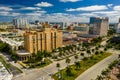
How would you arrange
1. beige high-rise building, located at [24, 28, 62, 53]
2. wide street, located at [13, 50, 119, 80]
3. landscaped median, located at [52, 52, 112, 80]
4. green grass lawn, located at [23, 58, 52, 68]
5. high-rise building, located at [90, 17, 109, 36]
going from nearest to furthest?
landscaped median, located at [52, 52, 112, 80] → wide street, located at [13, 50, 119, 80] → green grass lawn, located at [23, 58, 52, 68] → beige high-rise building, located at [24, 28, 62, 53] → high-rise building, located at [90, 17, 109, 36]

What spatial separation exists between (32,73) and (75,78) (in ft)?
24.6

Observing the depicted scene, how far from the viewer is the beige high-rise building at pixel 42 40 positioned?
33969 millimetres

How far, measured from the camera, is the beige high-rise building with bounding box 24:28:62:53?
34.0 meters

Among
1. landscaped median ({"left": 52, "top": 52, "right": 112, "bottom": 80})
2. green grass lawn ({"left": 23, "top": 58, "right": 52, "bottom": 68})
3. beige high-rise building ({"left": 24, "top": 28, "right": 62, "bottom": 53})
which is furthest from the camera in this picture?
beige high-rise building ({"left": 24, "top": 28, "right": 62, "bottom": 53})

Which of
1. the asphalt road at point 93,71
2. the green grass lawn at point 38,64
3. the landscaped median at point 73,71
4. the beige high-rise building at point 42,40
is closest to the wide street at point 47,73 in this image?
the asphalt road at point 93,71

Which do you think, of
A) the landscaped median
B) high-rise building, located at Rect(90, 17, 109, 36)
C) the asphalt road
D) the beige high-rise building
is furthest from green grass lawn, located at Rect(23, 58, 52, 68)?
high-rise building, located at Rect(90, 17, 109, 36)

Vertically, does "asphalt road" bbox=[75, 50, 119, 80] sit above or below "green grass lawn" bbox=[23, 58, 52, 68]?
below

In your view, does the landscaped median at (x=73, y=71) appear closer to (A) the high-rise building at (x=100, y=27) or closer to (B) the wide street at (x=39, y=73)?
(B) the wide street at (x=39, y=73)

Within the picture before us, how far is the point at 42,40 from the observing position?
35781mm

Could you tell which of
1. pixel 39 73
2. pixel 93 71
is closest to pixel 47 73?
pixel 39 73

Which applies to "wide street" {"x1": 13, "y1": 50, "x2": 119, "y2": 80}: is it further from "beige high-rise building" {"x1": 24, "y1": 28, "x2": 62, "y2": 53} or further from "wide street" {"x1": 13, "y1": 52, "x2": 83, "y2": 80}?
"beige high-rise building" {"x1": 24, "y1": 28, "x2": 62, "y2": 53}

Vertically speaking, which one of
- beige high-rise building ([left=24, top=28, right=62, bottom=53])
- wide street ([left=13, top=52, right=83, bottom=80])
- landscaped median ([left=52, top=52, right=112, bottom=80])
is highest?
beige high-rise building ([left=24, top=28, right=62, bottom=53])

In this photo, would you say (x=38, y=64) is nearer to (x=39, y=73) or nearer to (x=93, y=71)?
(x=39, y=73)

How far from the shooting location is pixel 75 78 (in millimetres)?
21969
